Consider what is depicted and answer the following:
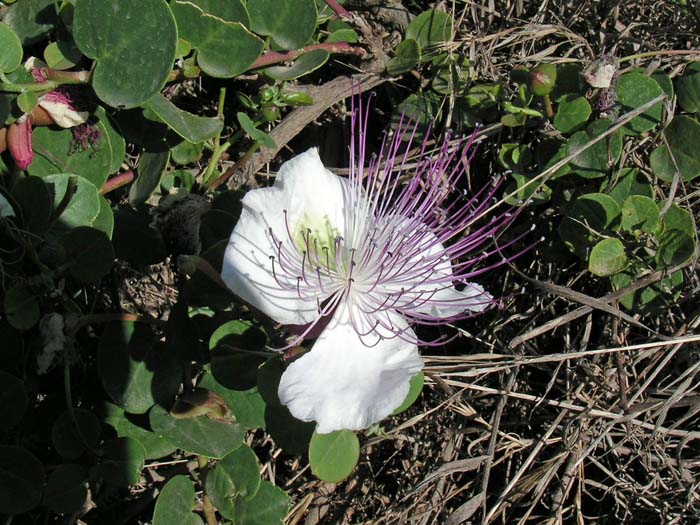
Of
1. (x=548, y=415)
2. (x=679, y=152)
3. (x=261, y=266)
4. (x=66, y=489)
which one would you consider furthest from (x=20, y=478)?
(x=679, y=152)

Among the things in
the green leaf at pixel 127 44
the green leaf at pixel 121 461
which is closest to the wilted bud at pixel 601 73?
the green leaf at pixel 127 44

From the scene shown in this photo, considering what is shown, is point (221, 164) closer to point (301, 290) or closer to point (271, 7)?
point (271, 7)

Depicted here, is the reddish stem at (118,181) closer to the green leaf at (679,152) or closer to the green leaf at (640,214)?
the green leaf at (640,214)

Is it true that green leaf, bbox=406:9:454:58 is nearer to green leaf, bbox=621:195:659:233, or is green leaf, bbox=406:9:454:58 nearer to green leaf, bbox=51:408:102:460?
green leaf, bbox=621:195:659:233

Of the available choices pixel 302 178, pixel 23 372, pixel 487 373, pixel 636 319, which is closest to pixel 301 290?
pixel 302 178

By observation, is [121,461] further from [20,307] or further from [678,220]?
[678,220]

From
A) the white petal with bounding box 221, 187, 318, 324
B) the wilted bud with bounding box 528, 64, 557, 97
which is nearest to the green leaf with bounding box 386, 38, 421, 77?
the wilted bud with bounding box 528, 64, 557, 97
